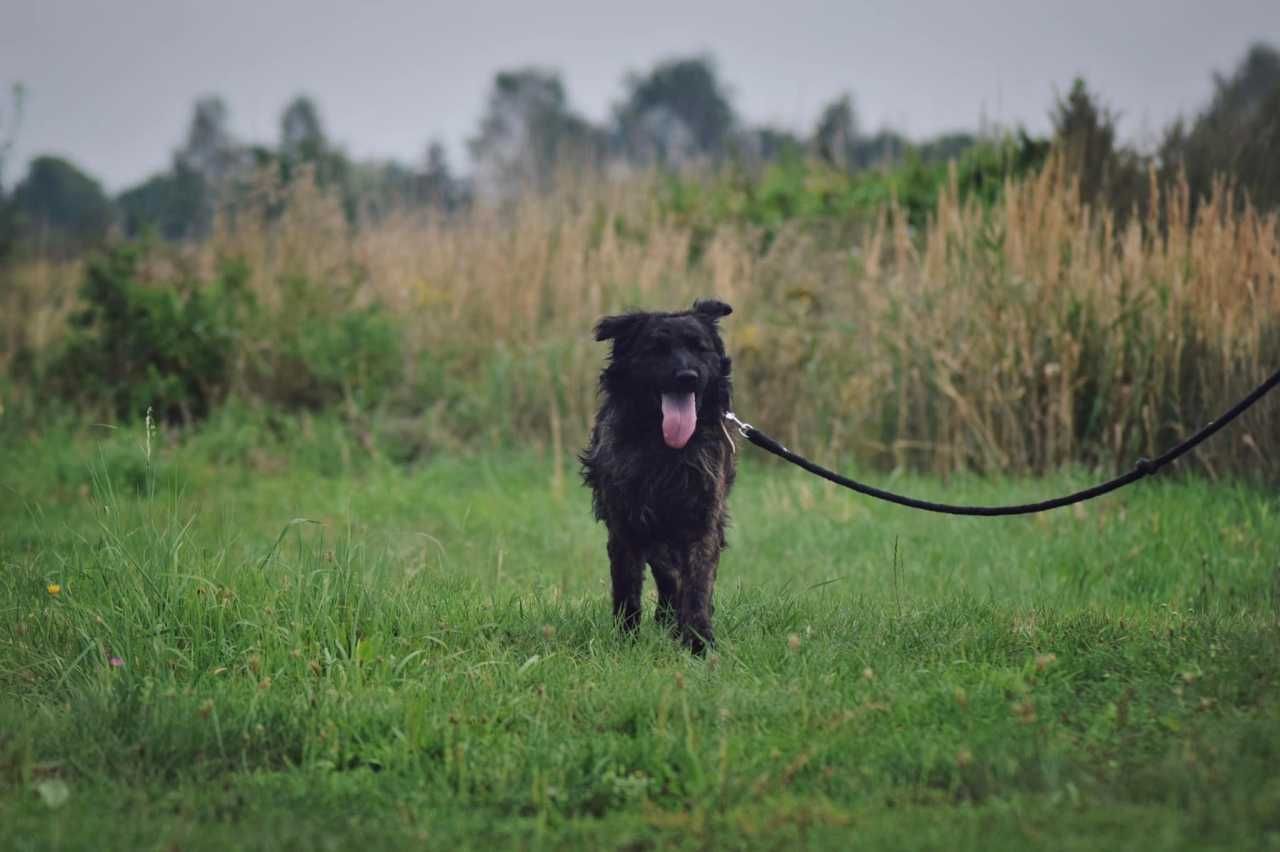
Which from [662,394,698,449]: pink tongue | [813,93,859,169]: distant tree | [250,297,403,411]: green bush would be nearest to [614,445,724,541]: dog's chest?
[662,394,698,449]: pink tongue

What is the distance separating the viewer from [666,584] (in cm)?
524

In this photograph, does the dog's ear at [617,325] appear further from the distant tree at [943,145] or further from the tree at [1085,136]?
the distant tree at [943,145]

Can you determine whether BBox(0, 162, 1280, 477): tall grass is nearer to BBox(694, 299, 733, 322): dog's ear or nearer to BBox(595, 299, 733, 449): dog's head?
BBox(694, 299, 733, 322): dog's ear

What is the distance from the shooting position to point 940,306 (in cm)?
974

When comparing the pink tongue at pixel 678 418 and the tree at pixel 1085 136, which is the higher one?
the tree at pixel 1085 136

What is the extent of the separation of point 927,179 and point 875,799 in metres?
12.5

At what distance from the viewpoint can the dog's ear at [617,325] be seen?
519cm

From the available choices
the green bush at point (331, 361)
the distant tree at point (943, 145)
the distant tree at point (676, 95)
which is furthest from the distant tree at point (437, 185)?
the distant tree at point (676, 95)

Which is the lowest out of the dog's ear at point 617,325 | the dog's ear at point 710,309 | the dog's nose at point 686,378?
the dog's nose at point 686,378

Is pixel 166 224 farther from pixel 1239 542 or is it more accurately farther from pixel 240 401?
pixel 1239 542

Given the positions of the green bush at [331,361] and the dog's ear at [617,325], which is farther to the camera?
the green bush at [331,361]

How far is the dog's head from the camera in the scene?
4.86 metres

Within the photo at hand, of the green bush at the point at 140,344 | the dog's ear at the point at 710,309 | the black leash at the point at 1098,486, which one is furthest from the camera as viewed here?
the green bush at the point at 140,344

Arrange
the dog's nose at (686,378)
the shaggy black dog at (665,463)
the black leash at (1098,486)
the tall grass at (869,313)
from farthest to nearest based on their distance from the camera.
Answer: the tall grass at (869,313) < the shaggy black dog at (665,463) < the dog's nose at (686,378) < the black leash at (1098,486)
